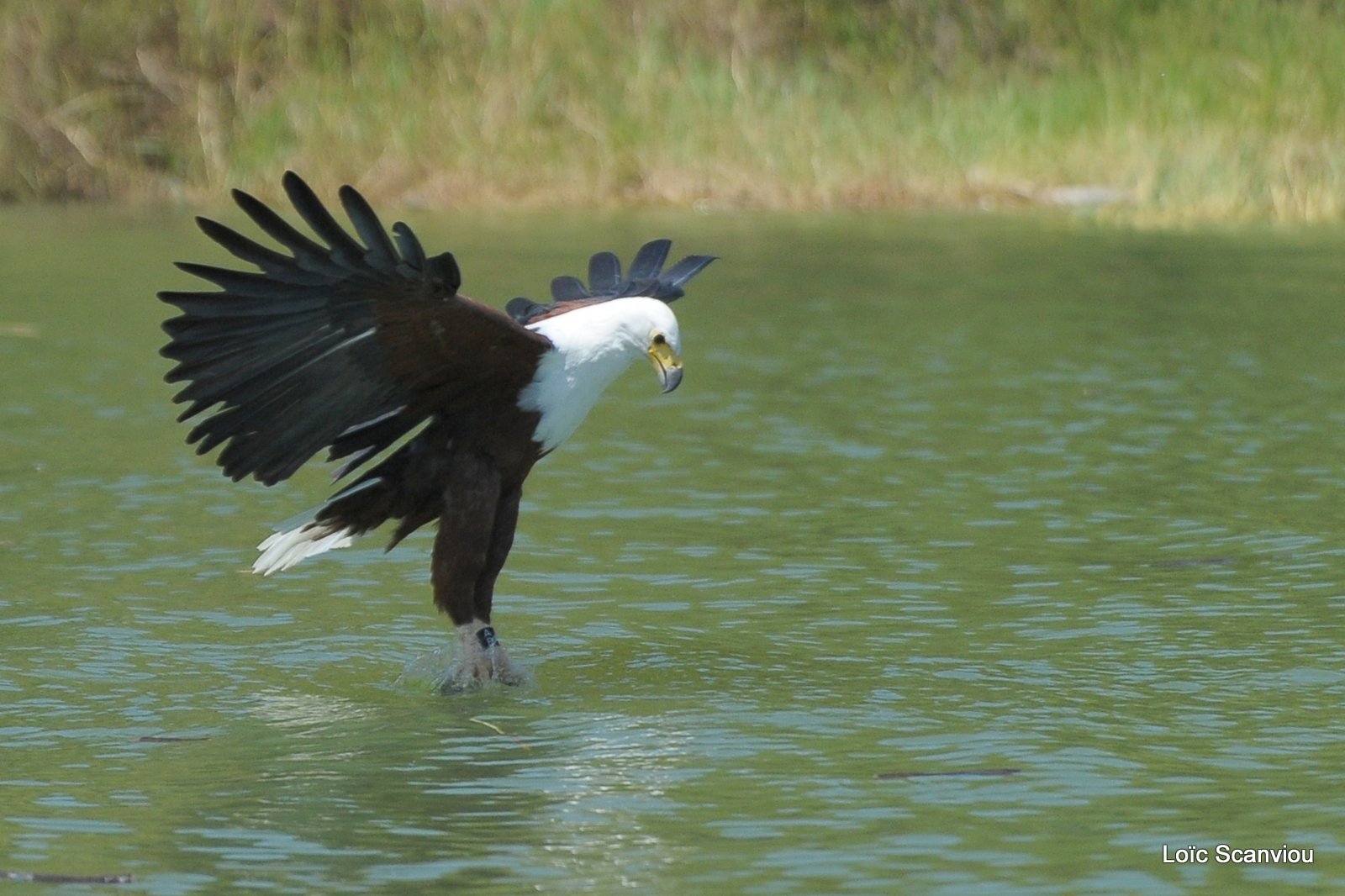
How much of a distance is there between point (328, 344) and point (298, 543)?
0.83 m

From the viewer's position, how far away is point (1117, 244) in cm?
1608

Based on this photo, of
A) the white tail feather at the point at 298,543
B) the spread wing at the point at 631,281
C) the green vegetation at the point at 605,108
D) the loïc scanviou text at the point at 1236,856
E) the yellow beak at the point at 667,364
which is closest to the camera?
the loïc scanviou text at the point at 1236,856

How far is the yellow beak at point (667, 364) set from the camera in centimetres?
542

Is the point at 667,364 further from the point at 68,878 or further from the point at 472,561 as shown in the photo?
the point at 68,878

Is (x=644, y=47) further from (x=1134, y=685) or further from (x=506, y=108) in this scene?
(x=1134, y=685)

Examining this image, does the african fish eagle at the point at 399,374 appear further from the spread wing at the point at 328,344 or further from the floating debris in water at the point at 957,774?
the floating debris in water at the point at 957,774

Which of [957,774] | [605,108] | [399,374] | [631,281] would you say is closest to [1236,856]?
[957,774]

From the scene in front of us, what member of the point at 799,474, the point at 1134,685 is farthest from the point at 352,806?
the point at 799,474

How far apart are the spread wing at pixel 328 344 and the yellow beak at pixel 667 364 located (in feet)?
0.82

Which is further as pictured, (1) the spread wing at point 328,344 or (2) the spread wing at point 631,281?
(2) the spread wing at point 631,281

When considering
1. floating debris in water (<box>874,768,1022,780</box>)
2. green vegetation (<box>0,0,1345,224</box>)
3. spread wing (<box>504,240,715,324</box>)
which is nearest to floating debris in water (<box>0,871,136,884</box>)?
floating debris in water (<box>874,768,1022,780</box>)

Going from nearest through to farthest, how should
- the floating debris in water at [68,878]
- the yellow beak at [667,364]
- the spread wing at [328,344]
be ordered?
the floating debris in water at [68,878] → the spread wing at [328,344] → the yellow beak at [667,364]

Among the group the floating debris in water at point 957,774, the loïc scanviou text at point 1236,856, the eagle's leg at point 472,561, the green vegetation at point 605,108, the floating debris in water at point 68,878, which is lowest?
the floating debris in water at point 68,878

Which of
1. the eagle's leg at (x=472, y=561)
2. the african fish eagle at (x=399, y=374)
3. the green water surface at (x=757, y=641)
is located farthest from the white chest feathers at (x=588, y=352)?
the green water surface at (x=757, y=641)
